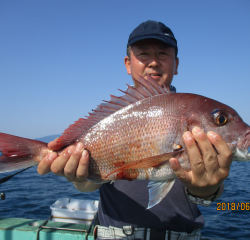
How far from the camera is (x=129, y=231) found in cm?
253

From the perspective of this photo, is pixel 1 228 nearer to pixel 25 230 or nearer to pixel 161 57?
pixel 25 230

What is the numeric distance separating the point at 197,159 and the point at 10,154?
2.11m

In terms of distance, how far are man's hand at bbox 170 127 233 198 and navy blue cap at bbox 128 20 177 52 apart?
5.79 feet

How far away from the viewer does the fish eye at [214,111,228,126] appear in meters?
2.04

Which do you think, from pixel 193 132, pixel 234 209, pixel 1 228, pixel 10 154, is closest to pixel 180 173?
pixel 193 132

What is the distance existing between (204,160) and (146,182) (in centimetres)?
113

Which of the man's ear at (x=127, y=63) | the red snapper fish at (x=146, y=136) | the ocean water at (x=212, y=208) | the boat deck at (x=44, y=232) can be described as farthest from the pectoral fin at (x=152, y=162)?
the ocean water at (x=212, y=208)

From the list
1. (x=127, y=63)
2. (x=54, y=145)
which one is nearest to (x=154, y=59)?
(x=127, y=63)

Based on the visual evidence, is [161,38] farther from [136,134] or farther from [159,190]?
[159,190]

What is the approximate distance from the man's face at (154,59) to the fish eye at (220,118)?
4.27 ft

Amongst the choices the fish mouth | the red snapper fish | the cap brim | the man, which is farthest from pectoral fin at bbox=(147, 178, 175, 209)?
the cap brim

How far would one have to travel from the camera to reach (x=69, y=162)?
2.22 meters

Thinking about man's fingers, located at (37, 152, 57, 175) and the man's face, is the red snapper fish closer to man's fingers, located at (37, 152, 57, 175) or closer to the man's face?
man's fingers, located at (37, 152, 57, 175)

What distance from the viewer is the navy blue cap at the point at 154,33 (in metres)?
3.03
